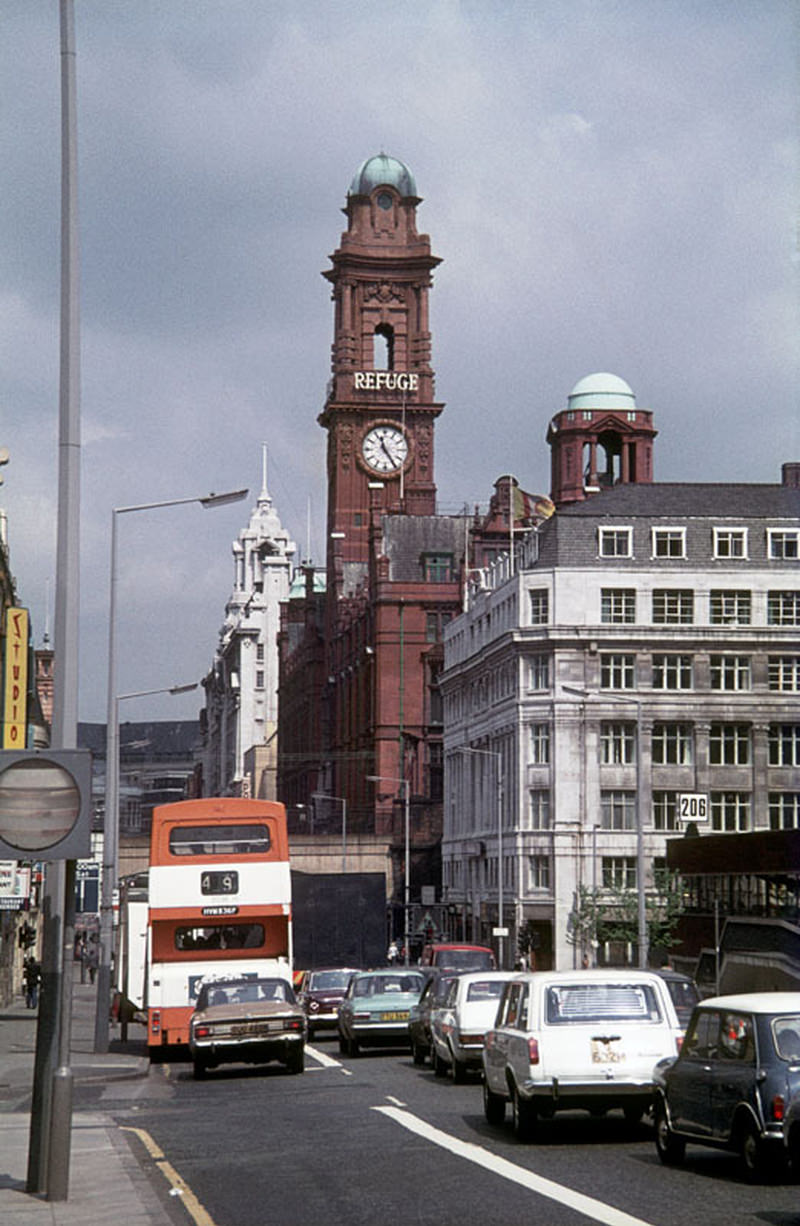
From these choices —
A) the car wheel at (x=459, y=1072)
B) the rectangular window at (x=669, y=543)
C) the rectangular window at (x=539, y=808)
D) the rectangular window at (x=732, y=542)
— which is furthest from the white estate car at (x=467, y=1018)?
the rectangular window at (x=732, y=542)

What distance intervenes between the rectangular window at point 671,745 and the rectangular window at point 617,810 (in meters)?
2.07

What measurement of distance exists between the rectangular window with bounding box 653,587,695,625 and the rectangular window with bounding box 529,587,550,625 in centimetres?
451

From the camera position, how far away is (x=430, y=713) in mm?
120375

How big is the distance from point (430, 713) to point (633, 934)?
4104cm

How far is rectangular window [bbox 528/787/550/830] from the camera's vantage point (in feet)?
289

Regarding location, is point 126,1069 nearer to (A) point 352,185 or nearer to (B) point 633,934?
(B) point 633,934

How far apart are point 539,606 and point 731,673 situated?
8.53 meters

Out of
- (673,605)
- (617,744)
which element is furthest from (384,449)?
(617,744)

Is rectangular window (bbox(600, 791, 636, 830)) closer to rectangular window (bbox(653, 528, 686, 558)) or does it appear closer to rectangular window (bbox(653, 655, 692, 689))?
rectangular window (bbox(653, 655, 692, 689))

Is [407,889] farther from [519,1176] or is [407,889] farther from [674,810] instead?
[519,1176]

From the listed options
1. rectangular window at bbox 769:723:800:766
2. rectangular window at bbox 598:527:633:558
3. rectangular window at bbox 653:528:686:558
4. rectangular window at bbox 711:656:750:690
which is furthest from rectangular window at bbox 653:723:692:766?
rectangular window at bbox 598:527:633:558

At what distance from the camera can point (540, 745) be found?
8875 centimetres

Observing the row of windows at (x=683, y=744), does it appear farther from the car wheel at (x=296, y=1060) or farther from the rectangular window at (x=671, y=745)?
the car wheel at (x=296, y=1060)

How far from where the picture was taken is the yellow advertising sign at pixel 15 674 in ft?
180
